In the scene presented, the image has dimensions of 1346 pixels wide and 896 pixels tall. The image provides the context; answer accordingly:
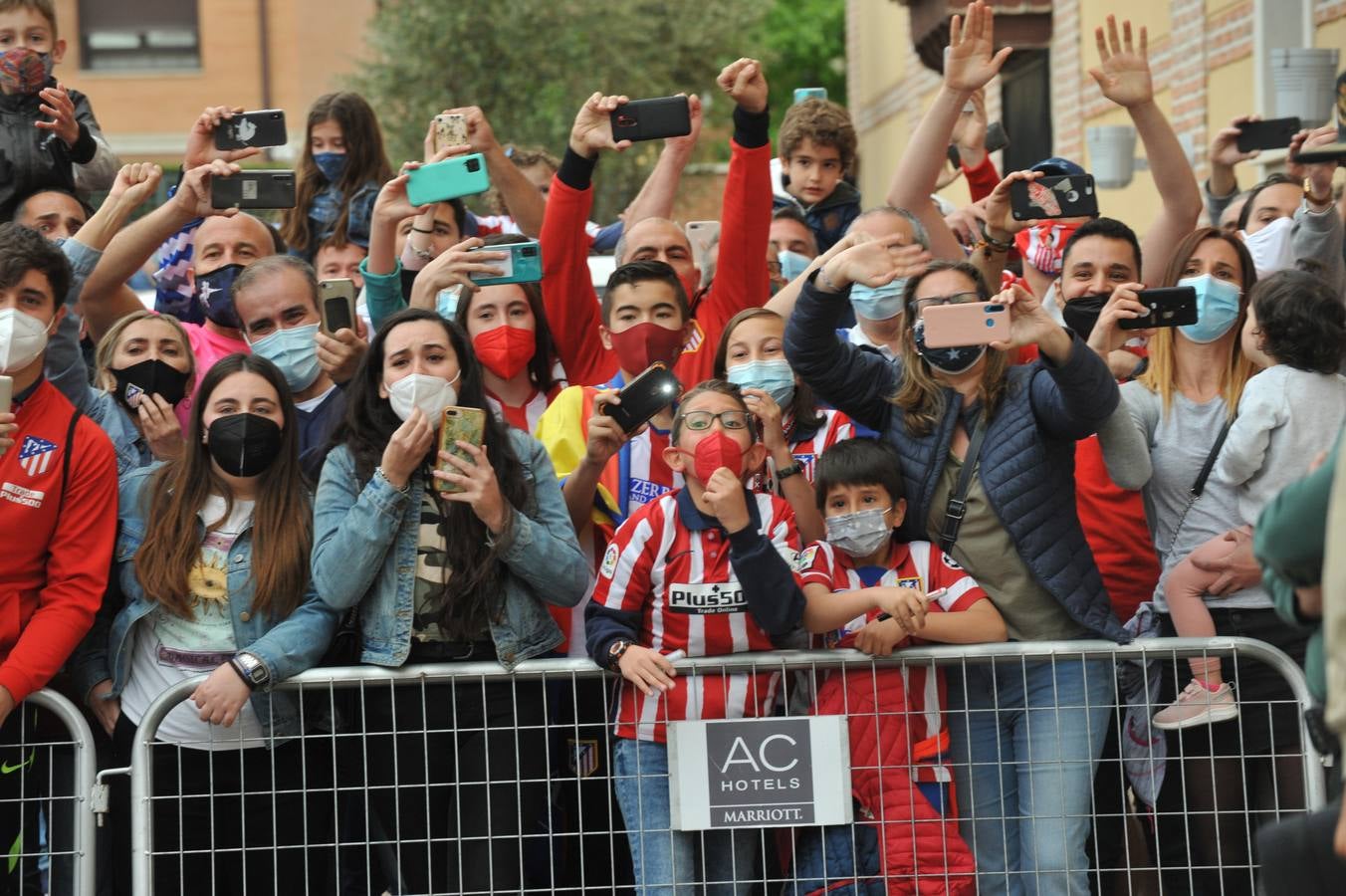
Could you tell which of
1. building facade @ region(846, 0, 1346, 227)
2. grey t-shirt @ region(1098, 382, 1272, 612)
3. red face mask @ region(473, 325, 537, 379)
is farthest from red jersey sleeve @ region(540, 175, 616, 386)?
building facade @ region(846, 0, 1346, 227)

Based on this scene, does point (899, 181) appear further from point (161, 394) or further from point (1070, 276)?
point (161, 394)

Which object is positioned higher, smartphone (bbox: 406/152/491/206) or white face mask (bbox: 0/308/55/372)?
smartphone (bbox: 406/152/491/206)

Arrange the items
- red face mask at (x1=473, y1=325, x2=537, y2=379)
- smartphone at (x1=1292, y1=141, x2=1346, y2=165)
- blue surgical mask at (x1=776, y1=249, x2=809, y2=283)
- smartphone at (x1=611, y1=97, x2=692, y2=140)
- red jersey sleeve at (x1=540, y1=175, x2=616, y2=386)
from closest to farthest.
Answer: smartphone at (x1=1292, y1=141, x2=1346, y2=165) < red face mask at (x1=473, y1=325, x2=537, y2=379) < smartphone at (x1=611, y1=97, x2=692, y2=140) < red jersey sleeve at (x1=540, y1=175, x2=616, y2=386) < blue surgical mask at (x1=776, y1=249, x2=809, y2=283)

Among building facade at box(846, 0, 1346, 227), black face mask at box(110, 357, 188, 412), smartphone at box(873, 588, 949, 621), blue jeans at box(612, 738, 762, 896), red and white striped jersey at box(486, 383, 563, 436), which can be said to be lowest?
blue jeans at box(612, 738, 762, 896)

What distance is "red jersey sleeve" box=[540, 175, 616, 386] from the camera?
613cm

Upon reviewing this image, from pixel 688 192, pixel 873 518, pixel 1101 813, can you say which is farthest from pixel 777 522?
pixel 688 192

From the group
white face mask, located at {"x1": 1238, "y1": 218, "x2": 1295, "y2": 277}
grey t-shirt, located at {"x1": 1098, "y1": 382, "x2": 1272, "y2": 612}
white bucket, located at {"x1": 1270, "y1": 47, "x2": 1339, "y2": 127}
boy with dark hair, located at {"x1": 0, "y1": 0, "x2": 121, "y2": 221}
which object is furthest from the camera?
white bucket, located at {"x1": 1270, "y1": 47, "x2": 1339, "y2": 127}

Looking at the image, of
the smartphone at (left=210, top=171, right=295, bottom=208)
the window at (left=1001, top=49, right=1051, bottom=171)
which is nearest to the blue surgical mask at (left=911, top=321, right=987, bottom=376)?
the smartphone at (left=210, top=171, right=295, bottom=208)

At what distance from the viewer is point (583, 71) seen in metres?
24.8

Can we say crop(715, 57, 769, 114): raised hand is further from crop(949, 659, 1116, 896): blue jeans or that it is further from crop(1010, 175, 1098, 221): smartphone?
crop(949, 659, 1116, 896): blue jeans

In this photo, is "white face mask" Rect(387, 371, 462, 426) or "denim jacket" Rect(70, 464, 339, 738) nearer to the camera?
"denim jacket" Rect(70, 464, 339, 738)

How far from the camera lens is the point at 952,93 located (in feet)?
20.1

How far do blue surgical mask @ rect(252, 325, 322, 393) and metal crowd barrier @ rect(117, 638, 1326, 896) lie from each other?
122 cm

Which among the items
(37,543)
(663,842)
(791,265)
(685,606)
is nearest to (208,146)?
(37,543)
